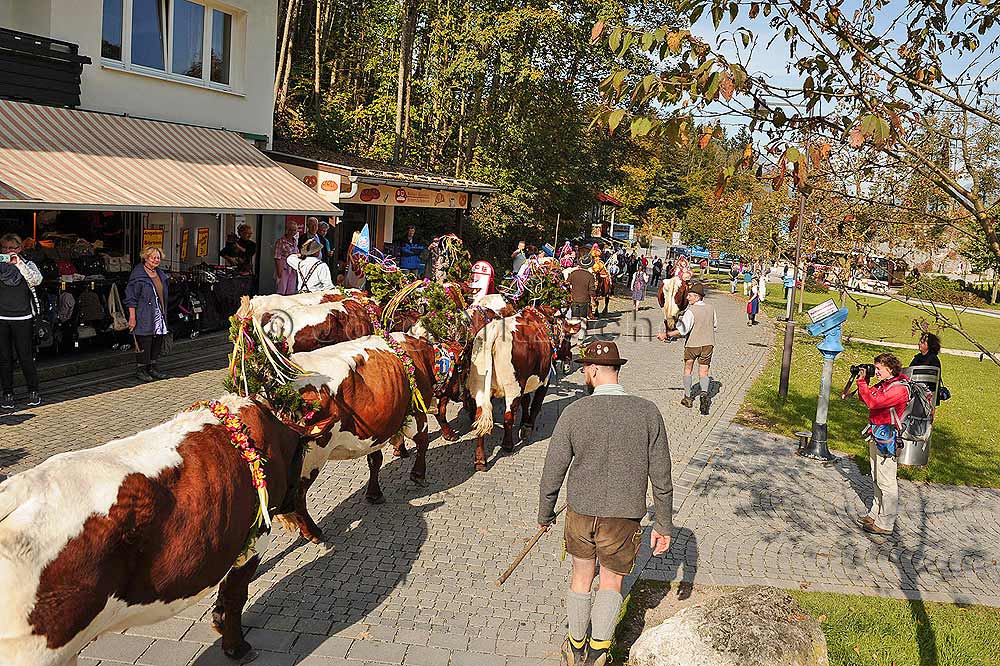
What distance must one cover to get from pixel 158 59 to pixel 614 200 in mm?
35835

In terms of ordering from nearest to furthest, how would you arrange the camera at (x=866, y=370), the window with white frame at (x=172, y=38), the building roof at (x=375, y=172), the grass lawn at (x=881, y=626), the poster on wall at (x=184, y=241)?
the grass lawn at (x=881, y=626) → the camera at (x=866, y=370) → the window with white frame at (x=172, y=38) → the poster on wall at (x=184, y=241) → the building roof at (x=375, y=172)

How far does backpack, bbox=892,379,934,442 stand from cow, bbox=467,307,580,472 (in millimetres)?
3892

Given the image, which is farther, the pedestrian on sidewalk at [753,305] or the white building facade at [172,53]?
the pedestrian on sidewalk at [753,305]

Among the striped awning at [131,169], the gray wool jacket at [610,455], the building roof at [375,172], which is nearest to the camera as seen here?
the gray wool jacket at [610,455]

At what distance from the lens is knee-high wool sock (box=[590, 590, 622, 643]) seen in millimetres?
5164

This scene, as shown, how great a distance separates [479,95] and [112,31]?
47.4 feet

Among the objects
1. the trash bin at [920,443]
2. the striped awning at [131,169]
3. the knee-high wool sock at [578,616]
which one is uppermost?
the striped awning at [131,169]

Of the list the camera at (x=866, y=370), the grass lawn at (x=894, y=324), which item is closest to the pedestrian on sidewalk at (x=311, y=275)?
the camera at (x=866, y=370)

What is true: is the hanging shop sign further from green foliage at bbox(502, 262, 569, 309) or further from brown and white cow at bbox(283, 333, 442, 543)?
brown and white cow at bbox(283, 333, 442, 543)

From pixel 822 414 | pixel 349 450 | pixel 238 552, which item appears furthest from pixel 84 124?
pixel 822 414

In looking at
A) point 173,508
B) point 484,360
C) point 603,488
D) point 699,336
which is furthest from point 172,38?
point 603,488

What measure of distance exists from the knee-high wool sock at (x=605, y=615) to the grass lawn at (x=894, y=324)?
17.3m

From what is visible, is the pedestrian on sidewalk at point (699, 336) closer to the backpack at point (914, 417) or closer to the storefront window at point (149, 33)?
the backpack at point (914, 417)

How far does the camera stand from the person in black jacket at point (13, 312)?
922 centimetres
